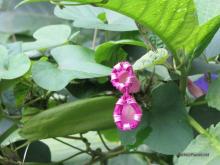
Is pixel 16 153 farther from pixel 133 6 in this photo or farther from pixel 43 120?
pixel 133 6

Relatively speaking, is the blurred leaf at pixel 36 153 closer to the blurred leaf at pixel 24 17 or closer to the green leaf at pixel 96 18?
the green leaf at pixel 96 18

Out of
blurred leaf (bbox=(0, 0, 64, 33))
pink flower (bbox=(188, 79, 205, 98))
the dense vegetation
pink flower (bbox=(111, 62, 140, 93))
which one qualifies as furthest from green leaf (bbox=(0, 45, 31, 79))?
blurred leaf (bbox=(0, 0, 64, 33))

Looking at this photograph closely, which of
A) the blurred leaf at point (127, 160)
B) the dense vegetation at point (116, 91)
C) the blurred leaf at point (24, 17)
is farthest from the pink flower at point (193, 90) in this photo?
the blurred leaf at point (24, 17)

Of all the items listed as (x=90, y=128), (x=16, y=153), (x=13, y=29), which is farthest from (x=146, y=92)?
(x=13, y=29)

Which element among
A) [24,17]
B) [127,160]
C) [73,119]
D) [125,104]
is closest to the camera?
[125,104]

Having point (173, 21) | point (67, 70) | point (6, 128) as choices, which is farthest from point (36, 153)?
point (173, 21)

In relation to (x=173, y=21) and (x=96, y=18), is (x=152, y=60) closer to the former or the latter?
(x=173, y=21)
